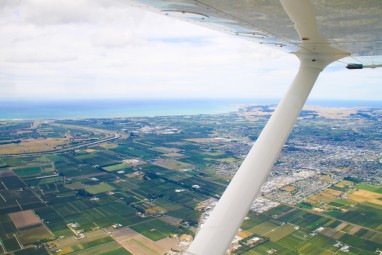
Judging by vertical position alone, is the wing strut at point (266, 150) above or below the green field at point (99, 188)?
above

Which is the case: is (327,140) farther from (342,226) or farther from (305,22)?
(305,22)

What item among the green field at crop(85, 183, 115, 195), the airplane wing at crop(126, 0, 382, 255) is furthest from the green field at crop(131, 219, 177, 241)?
the airplane wing at crop(126, 0, 382, 255)

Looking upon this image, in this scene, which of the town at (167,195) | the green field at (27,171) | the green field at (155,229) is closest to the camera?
the town at (167,195)

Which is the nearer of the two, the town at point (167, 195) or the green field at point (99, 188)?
the town at point (167, 195)

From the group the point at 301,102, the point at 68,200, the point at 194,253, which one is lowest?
the point at 68,200

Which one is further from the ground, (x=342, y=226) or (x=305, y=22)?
(x=305, y=22)

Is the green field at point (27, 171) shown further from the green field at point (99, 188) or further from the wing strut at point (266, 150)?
the wing strut at point (266, 150)

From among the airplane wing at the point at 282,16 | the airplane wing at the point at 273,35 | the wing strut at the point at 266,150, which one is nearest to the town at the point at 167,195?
the wing strut at the point at 266,150

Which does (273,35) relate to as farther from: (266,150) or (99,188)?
(99,188)

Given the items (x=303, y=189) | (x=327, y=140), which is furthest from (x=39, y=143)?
(x=327, y=140)

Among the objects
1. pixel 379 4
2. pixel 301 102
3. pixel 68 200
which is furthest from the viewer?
pixel 68 200
